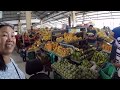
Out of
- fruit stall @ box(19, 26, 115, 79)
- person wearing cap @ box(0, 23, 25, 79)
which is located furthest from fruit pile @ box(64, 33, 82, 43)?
person wearing cap @ box(0, 23, 25, 79)

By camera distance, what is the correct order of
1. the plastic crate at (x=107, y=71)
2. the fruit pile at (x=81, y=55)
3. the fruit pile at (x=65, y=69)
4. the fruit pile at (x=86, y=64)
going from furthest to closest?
the fruit pile at (x=81, y=55) < the fruit pile at (x=86, y=64) < the fruit pile at (x=65, y=69) < the plastic crate at (x=107, y=71)

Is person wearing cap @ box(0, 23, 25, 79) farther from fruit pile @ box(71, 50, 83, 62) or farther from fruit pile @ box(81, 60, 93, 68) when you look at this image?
fruit pile @ box(71, 50, 83, 62)

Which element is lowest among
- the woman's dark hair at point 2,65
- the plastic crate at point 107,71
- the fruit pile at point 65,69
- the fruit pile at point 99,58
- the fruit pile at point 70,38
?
the fruit pile at point 65,69

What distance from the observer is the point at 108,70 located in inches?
126

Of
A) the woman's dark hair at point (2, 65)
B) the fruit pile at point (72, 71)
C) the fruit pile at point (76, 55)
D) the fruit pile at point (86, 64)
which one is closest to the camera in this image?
the woman's dark hair at point (2, 65)

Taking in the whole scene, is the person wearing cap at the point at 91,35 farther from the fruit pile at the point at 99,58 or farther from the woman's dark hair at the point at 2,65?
the woman's dark hair at the point at 2,65

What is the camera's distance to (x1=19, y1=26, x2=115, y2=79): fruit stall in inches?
127

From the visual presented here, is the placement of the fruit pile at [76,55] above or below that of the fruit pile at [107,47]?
below

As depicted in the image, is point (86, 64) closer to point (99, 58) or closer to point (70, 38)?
point (99, 58)

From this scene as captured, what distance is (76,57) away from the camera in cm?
386

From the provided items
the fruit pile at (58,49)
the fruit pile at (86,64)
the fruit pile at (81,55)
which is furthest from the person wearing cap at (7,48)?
the fruit pile at (58,49)

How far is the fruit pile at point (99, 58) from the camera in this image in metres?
3.49
